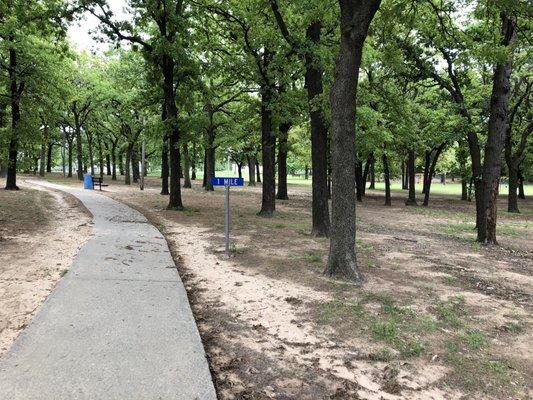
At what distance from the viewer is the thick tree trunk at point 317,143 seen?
10.5 metres

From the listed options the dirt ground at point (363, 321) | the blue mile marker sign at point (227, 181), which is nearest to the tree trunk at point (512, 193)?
the dirt ground at point (363, 321)

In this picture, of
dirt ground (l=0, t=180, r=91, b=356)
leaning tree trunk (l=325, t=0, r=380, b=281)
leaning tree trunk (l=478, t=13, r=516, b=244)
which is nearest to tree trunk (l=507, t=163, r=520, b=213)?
leaning tree trunk (l=478, t=13, r=516, b=244)

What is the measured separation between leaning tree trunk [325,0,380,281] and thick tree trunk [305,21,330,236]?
3167mm

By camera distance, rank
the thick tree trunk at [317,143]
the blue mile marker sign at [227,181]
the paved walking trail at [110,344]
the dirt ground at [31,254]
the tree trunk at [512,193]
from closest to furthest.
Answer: the paved walking trail at [110,344] < the dirt ground at [31,254] < the blue mile marker sign at [227,181] < the thick tree trunk at [317,143] < the tree trunk at [512,193]

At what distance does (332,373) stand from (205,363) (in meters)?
1.10

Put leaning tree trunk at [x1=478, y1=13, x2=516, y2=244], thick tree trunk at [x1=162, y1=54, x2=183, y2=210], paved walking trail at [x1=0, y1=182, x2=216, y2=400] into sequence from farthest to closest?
thick tree trunk at [x1=162, y1=54, x2=183, y2=210]
leaning tree trunk at [x1=478, y1=13, x2=516, y2=244]
paved walking trail at [x1=0, y1=182, x2=216, y2=400]

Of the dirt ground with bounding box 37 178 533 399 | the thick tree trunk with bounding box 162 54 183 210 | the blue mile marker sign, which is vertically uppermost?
the thick tree trunk with bounding box 162 54 183 210

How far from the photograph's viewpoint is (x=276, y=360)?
155 inches

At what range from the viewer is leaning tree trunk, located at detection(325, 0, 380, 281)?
263 inches

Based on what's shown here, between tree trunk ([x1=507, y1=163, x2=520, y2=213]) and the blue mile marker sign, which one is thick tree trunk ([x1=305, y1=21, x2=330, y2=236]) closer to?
the blue mile marker sign

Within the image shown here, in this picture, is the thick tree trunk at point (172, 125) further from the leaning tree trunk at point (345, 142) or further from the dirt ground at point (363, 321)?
the leaning tree trunk at point (345, 142)

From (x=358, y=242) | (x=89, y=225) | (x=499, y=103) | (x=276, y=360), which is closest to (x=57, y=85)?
(x=89, y=225)

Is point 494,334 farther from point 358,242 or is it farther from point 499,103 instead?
point 499,103

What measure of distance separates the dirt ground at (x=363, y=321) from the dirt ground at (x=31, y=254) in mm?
1874
